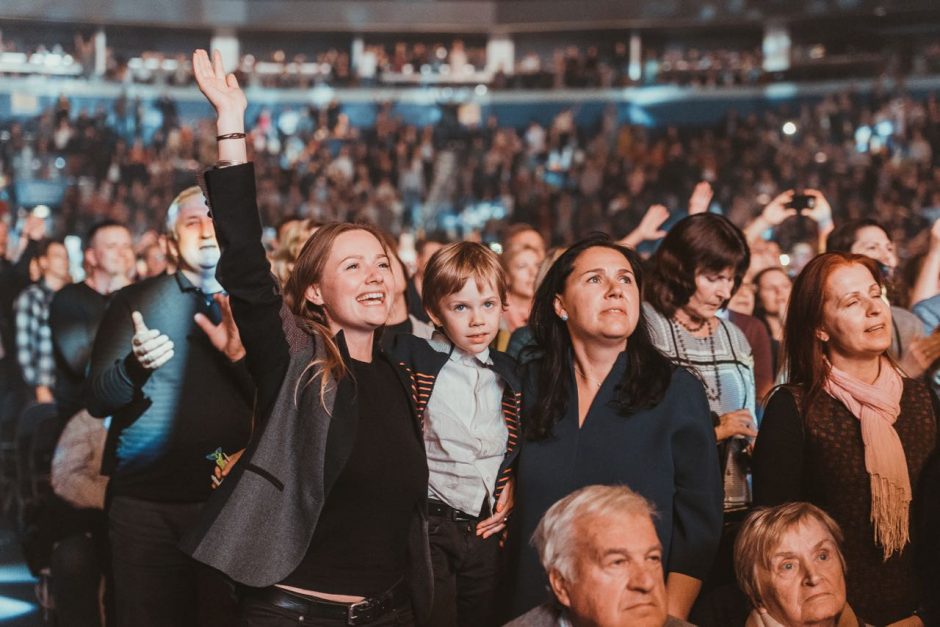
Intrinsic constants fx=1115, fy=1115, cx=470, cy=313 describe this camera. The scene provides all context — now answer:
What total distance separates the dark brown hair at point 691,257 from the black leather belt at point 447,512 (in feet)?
2.57

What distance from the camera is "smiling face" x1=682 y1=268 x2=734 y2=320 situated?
112 inches

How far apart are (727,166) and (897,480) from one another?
40.3 ft

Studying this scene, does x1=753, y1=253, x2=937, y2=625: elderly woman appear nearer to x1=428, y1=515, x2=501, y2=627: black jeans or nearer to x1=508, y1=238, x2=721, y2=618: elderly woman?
x1=508, y1=238, x2=721, y2=618: elderly woman

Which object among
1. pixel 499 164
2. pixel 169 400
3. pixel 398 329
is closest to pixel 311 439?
pixel 169 400

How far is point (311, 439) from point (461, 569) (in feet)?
2.47

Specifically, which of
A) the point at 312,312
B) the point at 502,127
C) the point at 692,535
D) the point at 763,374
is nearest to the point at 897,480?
the point at 692,535

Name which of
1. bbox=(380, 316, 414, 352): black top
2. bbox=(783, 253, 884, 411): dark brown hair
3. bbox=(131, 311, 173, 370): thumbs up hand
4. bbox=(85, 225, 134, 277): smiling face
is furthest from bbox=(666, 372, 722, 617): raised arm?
bbox=(85, 225, 134, 277): smiling face

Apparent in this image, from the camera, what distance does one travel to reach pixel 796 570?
2215mm

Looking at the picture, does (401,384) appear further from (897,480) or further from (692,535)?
(897,480)

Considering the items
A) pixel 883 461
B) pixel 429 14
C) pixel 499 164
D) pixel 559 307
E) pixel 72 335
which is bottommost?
pixel 883 461

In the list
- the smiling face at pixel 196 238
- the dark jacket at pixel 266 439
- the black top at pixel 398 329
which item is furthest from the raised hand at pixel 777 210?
the dark jacket at pixel 266 439

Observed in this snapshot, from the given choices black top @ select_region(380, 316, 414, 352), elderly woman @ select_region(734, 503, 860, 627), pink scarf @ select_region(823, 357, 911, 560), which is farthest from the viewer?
black top @ select_region(380, 316, 414, 352)

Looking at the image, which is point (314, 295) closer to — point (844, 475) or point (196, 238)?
point (196, 238)

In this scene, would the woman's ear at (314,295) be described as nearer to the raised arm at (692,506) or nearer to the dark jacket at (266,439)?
the dark jacket at (266,439)
